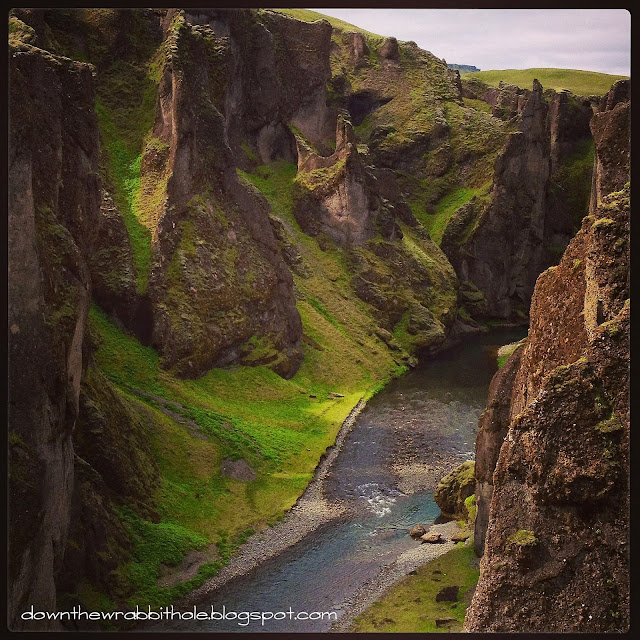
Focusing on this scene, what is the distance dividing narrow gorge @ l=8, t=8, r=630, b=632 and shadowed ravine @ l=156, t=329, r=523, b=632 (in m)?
0.40

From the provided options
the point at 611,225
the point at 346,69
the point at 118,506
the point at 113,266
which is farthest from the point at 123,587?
the point at 346,69

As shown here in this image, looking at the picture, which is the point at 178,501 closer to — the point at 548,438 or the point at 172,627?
the point at 172,627

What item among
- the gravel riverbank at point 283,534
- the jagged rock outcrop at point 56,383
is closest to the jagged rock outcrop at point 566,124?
the gravel riverbank at point 283,534

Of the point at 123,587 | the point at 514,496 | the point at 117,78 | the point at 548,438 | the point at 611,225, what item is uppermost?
the point at 117,78

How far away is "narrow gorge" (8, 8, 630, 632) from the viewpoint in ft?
63.5

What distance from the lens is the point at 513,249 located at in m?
105

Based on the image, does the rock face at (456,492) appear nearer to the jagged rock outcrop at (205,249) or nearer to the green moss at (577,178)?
the jagged rock outcrop at (205,249)

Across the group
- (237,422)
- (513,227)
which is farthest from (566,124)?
(237,422)

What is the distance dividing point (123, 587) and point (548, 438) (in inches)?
787

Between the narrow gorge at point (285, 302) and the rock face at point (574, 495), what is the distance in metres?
0.06

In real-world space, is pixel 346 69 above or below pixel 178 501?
above

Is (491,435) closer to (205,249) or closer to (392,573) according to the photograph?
(392,573)

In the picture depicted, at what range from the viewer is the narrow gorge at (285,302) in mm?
19344

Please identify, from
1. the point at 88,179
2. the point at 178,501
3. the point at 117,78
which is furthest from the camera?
the point at 117,78
